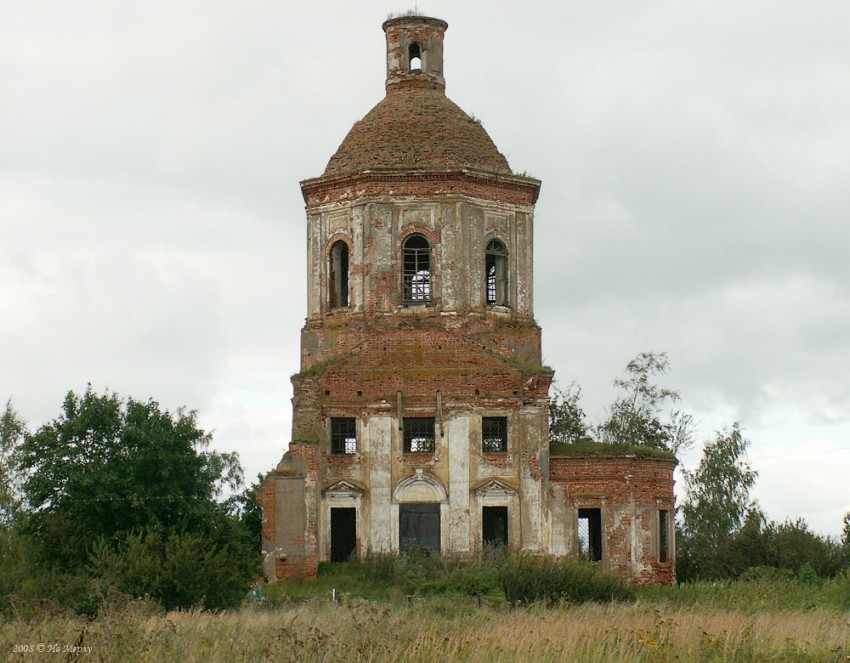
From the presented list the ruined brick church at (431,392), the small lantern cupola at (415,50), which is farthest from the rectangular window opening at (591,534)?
the small lantern cupola at (415,50)

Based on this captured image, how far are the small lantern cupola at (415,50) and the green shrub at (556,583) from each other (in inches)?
533

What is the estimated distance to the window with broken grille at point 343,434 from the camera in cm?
3231

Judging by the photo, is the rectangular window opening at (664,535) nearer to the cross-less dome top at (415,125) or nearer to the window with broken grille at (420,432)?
the window with broken grille at (420,432)

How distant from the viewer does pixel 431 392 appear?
3228 cm

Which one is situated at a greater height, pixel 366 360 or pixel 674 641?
pixel 366 360

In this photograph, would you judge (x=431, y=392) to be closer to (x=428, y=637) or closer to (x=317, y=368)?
(x=317, y=368)

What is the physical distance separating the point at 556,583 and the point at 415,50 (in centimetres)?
1528

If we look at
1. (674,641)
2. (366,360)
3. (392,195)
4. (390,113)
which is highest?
(390,113)

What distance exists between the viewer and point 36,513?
30188 millimetres

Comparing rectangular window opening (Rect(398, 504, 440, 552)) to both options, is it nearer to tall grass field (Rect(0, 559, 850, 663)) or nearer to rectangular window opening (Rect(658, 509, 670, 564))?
rectangular window opening (Rect(658, 509, 670, 564))

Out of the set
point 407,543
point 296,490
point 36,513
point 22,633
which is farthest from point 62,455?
point 22,633

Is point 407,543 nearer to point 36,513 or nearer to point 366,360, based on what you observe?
point 366,360

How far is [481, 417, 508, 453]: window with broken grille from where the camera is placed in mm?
32188

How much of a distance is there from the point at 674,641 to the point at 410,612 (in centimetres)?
451
